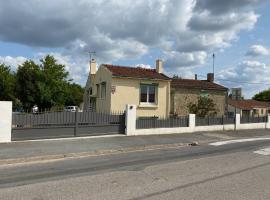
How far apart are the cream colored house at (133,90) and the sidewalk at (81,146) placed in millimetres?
8864

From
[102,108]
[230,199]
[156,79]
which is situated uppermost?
[156,79]

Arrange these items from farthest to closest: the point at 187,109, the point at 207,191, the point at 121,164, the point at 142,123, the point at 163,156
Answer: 1. the point at 187,109
2. the point at 142,123
3. the point at 163,156
4. the point at 121,164
5. the point at 207,191

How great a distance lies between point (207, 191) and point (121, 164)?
4582 mm

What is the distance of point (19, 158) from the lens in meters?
14.1

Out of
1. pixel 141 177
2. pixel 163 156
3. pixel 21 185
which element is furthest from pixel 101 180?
pixel 163 156

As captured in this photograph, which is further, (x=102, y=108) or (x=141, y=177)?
(x=102, y=108)

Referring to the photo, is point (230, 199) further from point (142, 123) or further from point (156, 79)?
point (156, 79)

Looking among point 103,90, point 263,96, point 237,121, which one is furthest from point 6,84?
point 263,96

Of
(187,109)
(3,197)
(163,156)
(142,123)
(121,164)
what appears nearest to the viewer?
(3,197)

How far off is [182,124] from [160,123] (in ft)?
7.72

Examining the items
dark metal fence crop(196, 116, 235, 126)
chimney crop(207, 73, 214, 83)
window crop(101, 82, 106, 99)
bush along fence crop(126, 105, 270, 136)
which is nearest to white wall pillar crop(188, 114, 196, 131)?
bush along fence crop(126, 105, 270, 136)

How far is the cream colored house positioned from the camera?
3244 cm

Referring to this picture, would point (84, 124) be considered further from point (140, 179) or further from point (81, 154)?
point (140, 179)

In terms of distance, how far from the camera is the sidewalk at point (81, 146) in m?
14.8
